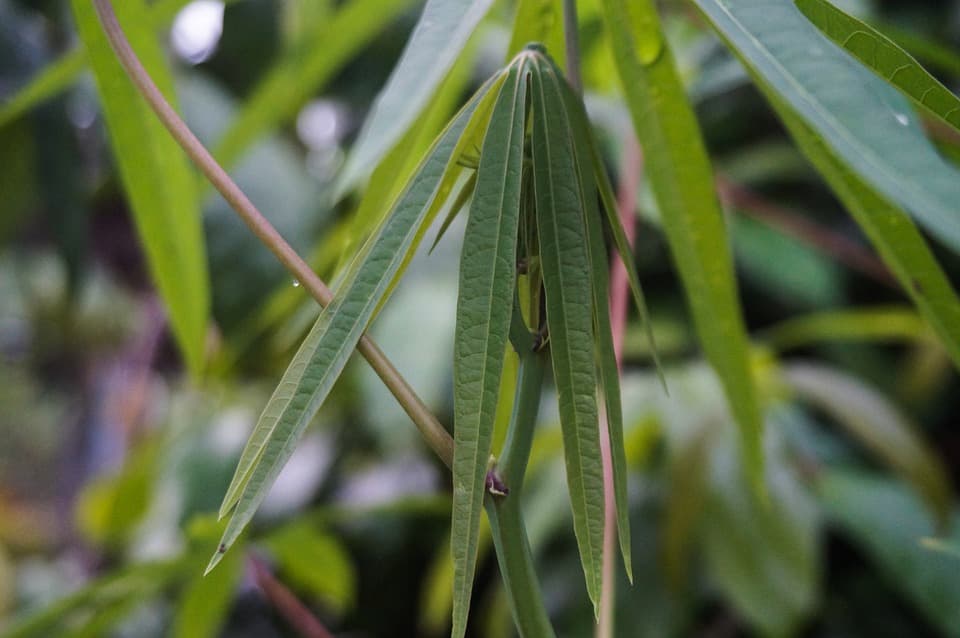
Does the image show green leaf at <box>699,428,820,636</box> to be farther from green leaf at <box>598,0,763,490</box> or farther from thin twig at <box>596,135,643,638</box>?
green leaf at <box>598,0,763,490</box>

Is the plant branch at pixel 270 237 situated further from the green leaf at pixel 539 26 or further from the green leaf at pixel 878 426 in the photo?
the green leaf at pixel 878 426

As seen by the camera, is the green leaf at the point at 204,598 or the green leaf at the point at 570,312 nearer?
the green leaf at the point at 570,312

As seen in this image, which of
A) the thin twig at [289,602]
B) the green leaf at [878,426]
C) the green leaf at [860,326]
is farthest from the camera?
the green leaf at [860,326]

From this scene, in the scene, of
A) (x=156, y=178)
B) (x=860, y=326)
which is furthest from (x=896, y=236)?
(x=860, y=326)

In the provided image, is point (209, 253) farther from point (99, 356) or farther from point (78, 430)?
point (99, 356)

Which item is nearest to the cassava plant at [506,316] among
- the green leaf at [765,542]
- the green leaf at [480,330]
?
the green leaf at [480,330]

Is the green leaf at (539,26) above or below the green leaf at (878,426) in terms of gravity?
above

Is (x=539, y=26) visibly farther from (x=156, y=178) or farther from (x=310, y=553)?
(x=310, y=553)
